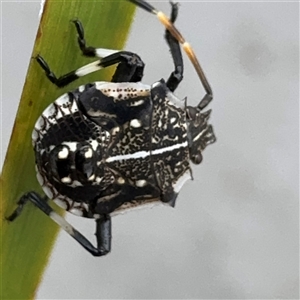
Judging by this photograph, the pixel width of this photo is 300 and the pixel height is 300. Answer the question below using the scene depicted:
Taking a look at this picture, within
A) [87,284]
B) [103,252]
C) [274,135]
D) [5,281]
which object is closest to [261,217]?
[274,135]

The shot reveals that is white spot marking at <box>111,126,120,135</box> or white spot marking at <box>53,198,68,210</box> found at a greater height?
white spot marking at <box>111,126,120,135</box>

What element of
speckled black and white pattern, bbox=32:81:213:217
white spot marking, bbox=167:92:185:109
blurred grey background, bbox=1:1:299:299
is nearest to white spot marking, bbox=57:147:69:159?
speckled black and white pattern, bbox=32:81:213:217

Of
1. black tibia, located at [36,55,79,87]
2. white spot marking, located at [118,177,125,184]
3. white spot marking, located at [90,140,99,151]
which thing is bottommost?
white spot marking, located at [118,177,125,184]

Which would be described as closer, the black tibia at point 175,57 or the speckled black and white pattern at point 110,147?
the speckled black and white pattern at point 110,147

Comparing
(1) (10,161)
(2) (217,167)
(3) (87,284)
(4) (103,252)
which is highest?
(1) (10,161)

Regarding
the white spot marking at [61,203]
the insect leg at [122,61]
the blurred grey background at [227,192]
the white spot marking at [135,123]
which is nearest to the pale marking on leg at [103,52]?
the insect leg at [122,61]

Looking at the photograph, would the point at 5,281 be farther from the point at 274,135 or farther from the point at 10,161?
the point at 274,135

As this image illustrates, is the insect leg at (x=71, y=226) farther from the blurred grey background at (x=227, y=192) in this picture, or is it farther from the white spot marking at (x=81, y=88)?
the blurred grey background at (x=227, y=192)

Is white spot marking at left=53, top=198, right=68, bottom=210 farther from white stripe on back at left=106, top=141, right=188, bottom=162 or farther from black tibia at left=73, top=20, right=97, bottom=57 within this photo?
black tibia at left=73, top=20, right=97, bottom=57
